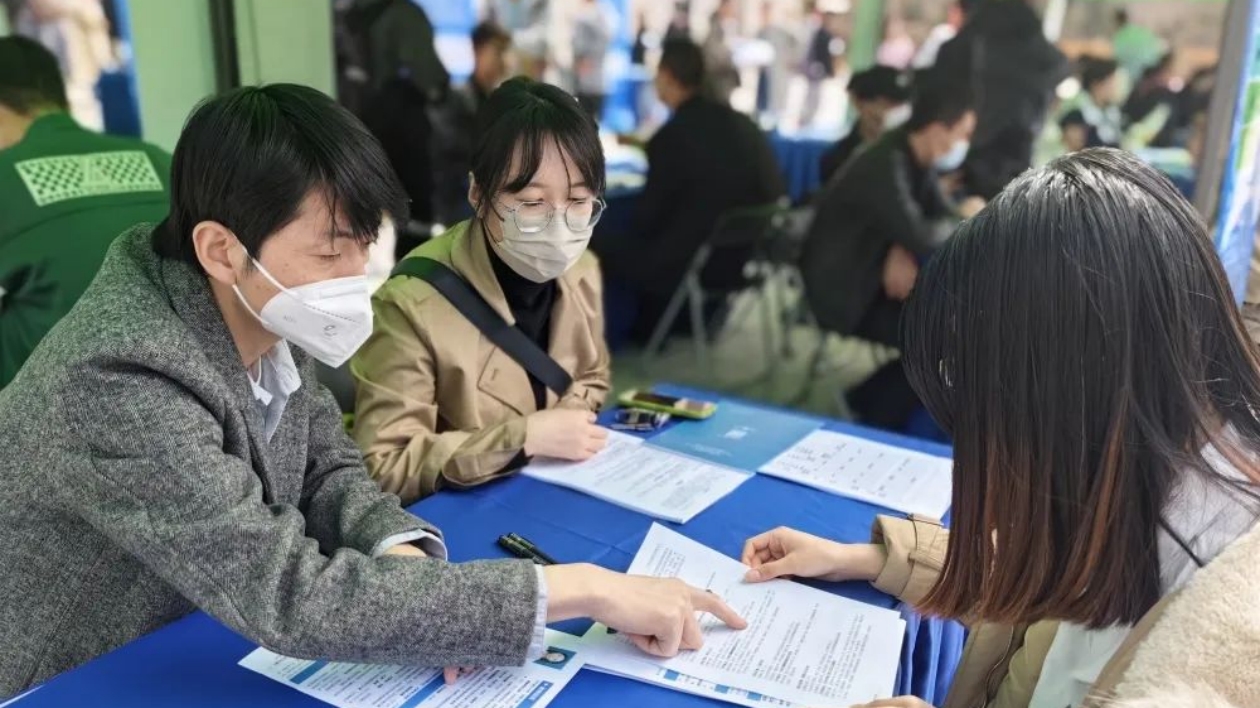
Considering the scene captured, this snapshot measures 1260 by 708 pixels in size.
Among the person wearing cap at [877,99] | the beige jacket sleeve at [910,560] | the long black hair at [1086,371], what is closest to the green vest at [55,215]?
the beige jacket sleeve at [910,560]

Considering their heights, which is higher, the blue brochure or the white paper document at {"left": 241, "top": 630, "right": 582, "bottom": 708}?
the white paper document at {"left": 241, "top": 630, "right": 582, "bottom": 708}

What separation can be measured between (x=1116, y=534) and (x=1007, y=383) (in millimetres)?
149

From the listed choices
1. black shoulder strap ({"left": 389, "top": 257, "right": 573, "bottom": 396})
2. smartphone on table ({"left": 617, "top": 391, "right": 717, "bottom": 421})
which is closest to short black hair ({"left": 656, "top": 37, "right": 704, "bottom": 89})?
smartphone on table ({"left": 617, "top": 391, "right": 717, "bottom": 421})

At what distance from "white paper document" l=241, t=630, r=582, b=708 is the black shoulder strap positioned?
72 centimetres

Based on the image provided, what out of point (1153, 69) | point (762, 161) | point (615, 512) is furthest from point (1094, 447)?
point (1153, 69)

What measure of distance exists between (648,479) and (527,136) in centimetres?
57

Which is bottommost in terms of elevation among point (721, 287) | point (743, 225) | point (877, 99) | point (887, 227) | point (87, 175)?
point (721, 287)

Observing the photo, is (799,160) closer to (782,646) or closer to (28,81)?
(28,81)

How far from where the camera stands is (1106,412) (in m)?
0.69

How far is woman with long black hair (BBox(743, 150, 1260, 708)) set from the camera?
0.67 metres

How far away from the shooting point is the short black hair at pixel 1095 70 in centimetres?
368

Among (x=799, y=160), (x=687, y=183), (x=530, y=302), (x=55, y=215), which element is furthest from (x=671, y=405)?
(x=799, y=160)

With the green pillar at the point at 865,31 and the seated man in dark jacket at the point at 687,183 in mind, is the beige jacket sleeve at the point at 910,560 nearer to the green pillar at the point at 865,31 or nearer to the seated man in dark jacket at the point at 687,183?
the seated man in dark jacket at the point at 687,183

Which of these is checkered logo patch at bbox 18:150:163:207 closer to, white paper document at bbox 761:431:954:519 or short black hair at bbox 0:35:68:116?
short black hair at bbox 0:35:68:116
